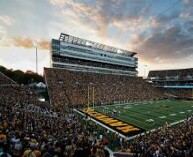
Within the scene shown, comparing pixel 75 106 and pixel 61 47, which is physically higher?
pixel 61 47

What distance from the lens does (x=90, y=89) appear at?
56062mm

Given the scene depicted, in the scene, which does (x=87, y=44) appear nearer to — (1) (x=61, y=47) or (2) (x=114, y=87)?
(1) (x=61, y=47)

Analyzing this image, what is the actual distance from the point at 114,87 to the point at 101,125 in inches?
1352

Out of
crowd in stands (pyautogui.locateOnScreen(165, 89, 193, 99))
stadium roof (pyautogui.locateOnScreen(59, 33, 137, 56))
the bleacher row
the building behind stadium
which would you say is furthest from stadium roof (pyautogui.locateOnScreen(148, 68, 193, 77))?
the bleacher row

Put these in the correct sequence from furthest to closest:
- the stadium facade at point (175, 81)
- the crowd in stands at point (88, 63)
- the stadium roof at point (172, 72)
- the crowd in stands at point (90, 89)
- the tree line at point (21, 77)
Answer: the stadium roof at point (172, 72), the stadium facade at point (175, 81), the tree line at point (21, 77), the crowd in stands at point (88, 63), the crowd in stands at point (90, 89)

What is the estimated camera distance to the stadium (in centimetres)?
1667

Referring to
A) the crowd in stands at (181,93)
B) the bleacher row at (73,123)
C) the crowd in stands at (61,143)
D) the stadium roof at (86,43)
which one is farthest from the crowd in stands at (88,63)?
the crowd in stands at (61,143)

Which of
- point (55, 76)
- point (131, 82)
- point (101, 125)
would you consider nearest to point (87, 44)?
point (131, 82)

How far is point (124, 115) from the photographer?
1480 inches

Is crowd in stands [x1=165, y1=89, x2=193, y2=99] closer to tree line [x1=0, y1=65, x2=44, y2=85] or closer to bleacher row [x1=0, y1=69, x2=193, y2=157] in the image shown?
bleacher row [x1=0, y1=69, x2=193, y2=157]

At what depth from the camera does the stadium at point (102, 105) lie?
16672 millimetres

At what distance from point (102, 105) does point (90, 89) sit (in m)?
7.55

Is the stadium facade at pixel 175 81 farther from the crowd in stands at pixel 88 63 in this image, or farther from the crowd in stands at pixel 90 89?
the crowd in stands at pixel 88 63

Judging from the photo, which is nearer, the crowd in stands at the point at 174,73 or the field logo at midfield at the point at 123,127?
the field logo at midfield at the point at 123,127
